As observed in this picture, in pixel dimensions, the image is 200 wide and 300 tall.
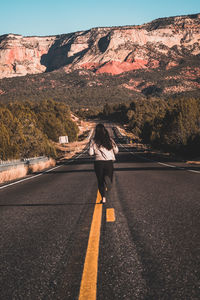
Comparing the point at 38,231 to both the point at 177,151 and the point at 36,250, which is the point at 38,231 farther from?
the point at 177,151

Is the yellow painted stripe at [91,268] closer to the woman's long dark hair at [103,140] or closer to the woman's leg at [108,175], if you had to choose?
the woman's leg at [108,175]

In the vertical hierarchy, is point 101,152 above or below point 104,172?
above

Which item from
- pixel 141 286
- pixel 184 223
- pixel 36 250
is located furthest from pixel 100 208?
pixel 141 286

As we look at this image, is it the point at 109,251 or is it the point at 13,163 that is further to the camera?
the point at 13,163

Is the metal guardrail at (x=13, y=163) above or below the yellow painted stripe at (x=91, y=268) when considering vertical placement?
above

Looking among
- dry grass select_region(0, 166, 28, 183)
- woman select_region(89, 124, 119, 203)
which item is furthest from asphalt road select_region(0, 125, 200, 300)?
dry grass select_region(0, 166, 28, 183)

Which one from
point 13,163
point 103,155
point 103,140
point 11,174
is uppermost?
point 103,140

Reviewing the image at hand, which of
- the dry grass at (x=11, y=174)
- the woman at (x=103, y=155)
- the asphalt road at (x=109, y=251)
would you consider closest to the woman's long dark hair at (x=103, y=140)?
the woman at (x=103, y=155)

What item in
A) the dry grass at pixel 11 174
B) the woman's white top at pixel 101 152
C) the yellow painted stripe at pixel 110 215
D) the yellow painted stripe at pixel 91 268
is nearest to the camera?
the yellow painted stripe at pixel 91 268

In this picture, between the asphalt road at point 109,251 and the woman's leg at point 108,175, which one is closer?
the asphalt road at point 109,251

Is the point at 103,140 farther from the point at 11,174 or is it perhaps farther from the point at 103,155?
the point at 11,174

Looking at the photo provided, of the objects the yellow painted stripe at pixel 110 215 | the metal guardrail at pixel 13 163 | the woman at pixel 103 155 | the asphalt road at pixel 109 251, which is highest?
the woman at pixel 103 155

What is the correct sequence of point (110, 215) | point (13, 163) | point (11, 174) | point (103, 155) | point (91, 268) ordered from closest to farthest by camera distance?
point (91, 268), point (110, 215), point (103, 155), point (11, 174), point (13, 163)

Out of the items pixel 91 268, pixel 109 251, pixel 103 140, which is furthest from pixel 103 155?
pixel 91 268
